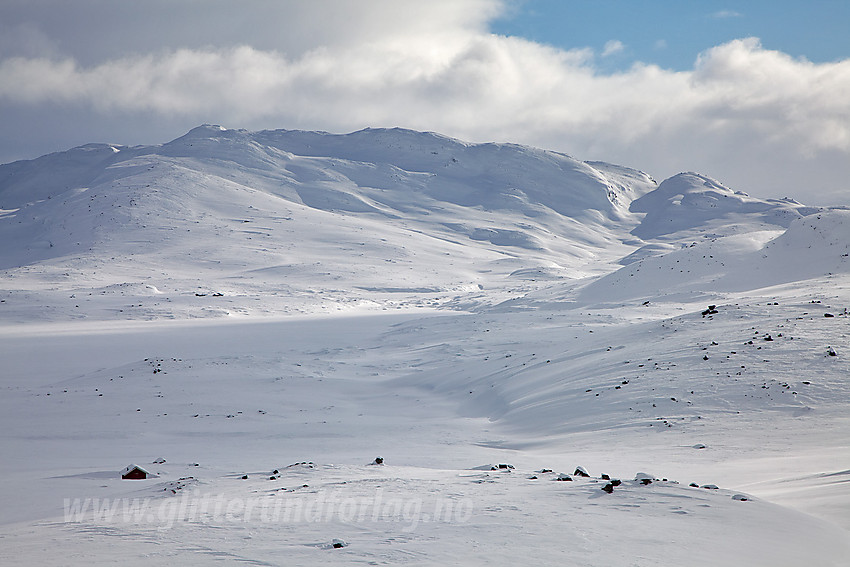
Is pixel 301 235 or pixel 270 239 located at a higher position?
pixel 301 235

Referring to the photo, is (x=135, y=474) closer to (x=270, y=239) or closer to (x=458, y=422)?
(x=458, y=422)

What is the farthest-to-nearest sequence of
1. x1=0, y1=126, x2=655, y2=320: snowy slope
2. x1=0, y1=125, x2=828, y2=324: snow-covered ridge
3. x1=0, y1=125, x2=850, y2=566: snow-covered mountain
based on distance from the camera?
x1=0, y1=125, x2=828, y2=324: snow-covered ridge, x1=0, y1=126, x2=655, y2=320: snowy slope, x1=0, y1=125, x2=850, y2=566: snow-covered mountain

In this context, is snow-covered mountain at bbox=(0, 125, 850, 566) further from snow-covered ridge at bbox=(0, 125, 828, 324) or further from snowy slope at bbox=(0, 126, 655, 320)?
snowy slope at bbox=(0, 126, 655, 320)

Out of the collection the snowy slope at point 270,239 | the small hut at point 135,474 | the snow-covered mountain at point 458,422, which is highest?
the snowy slope at point 270,239

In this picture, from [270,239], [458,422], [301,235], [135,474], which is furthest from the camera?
[301,235]

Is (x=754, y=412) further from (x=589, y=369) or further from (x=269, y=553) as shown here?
(x=269, y=553)

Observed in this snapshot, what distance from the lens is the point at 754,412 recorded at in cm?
1489

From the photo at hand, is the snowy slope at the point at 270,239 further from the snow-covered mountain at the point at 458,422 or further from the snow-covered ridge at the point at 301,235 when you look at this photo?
the snow-covered mountain at the point at 458,422

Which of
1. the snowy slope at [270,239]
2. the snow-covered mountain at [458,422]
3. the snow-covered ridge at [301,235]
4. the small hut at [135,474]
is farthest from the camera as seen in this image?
the snow-covered ridge at [301,235]

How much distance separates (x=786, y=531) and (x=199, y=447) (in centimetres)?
1283

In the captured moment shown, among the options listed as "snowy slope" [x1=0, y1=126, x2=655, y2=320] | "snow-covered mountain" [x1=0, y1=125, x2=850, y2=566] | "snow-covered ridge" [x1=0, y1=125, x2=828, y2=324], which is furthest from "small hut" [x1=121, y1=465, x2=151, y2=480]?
"snowy slope" [x1=0, y1=126, x2=655, y2=320]

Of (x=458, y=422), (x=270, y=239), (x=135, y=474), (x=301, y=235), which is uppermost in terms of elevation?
(x=301, y=235)

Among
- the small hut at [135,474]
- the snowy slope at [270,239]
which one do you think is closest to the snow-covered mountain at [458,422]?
the small hut at [135,474]

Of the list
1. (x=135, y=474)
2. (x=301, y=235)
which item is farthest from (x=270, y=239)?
(x=135, y=474)
